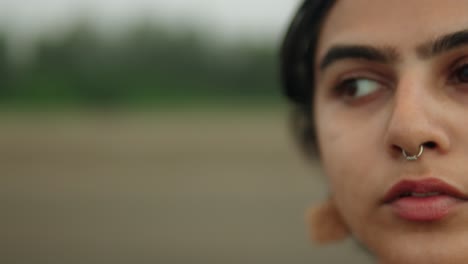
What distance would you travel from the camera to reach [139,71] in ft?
29.7

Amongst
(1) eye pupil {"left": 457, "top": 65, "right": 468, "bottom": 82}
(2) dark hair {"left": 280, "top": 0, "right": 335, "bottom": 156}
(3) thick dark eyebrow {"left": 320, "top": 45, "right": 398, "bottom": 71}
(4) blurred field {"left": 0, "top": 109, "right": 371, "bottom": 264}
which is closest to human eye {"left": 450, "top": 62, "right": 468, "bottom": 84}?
(1) eye pupil {"left": 457, "top": 65, "right": 468, "bottom": 82}

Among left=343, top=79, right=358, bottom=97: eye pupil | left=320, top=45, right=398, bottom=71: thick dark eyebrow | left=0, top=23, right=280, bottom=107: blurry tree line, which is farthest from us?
left=0, top=23, right=280, bottom=107: blurry tree line

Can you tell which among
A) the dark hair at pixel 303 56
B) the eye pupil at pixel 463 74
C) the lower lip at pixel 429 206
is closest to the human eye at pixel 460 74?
the eye pupil at pixel 463 74

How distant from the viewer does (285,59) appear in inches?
56.8

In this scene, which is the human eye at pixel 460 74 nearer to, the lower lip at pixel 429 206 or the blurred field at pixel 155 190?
the lower lip at pixel 429 206

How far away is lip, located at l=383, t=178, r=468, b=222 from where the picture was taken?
0.97 metres

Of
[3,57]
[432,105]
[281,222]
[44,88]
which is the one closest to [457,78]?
[432,105]

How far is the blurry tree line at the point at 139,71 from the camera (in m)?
8.64

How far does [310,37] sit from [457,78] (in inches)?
16.0

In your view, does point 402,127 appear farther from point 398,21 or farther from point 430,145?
point 398,21

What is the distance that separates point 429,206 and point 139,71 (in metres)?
8.34

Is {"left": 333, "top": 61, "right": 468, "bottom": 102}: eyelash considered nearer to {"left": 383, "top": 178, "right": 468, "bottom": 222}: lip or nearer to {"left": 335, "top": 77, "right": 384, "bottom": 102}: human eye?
{"left": 335, "top": 77, "right": 384, "bottom": 102}: human eye

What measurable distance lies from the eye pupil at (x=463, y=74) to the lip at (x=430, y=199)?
0.20 metres

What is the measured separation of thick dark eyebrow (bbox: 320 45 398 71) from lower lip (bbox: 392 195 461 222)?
0.26 metres
